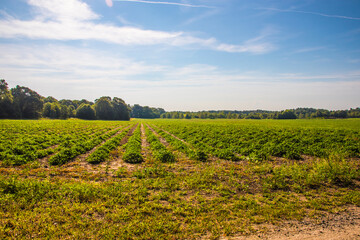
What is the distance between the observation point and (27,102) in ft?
264

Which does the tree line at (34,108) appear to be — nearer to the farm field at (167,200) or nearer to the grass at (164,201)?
the farm field at (167,200)

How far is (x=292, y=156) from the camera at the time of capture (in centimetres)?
1285

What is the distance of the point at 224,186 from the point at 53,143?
57.7ft

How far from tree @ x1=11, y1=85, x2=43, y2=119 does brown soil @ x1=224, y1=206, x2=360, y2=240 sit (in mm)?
104630

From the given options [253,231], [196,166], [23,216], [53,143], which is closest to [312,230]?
[253,231]

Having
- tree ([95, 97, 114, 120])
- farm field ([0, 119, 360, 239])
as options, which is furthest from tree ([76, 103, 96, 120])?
farm field ([0, 119, 360, 239])

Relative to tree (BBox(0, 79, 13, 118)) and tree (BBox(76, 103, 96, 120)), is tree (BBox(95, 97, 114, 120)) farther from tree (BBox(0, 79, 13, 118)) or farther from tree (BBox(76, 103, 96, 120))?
tree (BBox(0, 79, 13, 118))

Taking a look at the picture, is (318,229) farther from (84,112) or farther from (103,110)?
(103,110)

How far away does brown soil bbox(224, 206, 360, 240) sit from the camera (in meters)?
4.44

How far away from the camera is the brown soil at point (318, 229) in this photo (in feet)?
14.6

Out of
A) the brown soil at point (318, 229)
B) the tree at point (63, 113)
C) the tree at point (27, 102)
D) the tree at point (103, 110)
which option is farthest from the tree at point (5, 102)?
the brown soil at point (318, 229)

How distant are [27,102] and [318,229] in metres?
109

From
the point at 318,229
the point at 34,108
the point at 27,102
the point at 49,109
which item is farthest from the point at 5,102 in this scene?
the point at 318,229

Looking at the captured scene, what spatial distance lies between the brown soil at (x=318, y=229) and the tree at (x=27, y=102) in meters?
105
